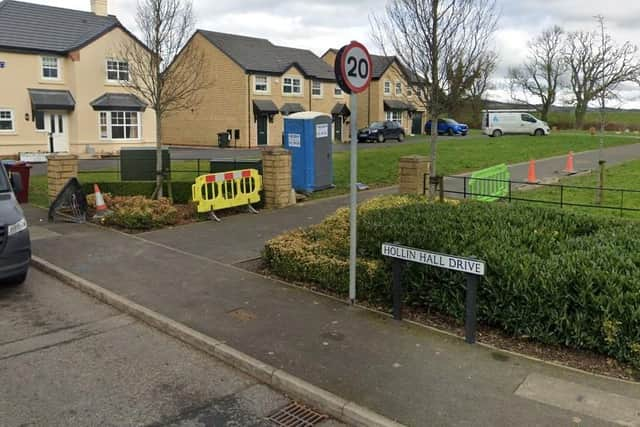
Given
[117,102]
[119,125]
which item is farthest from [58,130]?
[117,102]

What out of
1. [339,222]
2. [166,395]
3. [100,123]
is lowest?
[166,395]

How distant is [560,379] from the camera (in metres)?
4.82

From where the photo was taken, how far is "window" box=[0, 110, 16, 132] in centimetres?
2906

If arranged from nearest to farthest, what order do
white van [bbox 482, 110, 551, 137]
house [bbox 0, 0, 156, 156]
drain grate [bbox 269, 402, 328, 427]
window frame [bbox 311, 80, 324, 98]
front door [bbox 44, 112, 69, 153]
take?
drain grate [bbox 269, 402, 328, 427] < house [bbox 0, 0, 156, 156] < front door [bbox 44, 112, 69, 153] < white van [bbox 482, 110, 551, 137] < window frame [bbox 311, 80, 324, 98]

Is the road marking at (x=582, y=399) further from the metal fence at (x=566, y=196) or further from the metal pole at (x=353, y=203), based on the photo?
the metal fence at (x=566, y=196)

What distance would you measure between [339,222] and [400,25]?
4.38 metres

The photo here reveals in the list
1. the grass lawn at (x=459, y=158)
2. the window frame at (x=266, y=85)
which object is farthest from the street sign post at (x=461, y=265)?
the window frame at (x=266, y=85)

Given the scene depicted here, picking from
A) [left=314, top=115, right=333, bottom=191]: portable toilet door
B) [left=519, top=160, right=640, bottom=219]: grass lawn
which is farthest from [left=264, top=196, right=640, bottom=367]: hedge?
[left=314, top=115, right=333, bottom=191]: portable toilet door

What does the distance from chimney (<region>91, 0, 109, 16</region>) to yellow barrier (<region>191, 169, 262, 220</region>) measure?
89.0 ft

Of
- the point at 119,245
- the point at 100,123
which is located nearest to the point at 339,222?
the point at 119,245

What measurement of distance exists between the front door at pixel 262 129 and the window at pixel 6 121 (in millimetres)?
15528

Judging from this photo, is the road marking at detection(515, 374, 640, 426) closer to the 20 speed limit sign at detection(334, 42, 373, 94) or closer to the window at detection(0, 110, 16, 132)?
the 20 speed limit sign at detection(334, 42, 373, 94)

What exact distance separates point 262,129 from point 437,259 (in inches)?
1390

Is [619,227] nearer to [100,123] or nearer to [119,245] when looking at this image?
[119,245]
